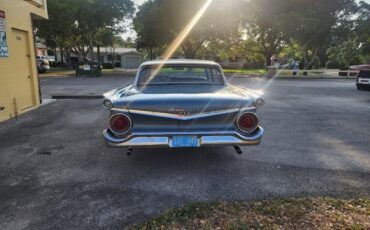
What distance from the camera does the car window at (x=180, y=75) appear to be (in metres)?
5.30

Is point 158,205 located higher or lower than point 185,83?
lower

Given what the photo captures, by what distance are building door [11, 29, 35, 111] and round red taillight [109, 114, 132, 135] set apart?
5649mm

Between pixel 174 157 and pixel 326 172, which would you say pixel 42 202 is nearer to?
pixel 174 157

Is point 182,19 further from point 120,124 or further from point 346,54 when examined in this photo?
point 346,54

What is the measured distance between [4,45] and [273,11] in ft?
82.1

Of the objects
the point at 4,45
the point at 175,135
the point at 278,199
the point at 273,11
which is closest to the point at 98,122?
the point at 4,45

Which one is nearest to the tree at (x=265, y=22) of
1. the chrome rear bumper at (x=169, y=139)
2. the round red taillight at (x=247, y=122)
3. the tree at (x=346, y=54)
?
the tree at (x=346, y=54)

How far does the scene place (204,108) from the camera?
385cm

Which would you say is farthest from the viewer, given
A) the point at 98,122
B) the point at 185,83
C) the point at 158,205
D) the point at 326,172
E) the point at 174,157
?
the point at 98,122

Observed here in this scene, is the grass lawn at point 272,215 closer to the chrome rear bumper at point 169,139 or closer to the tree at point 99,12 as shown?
the chrome rear bumper at point 169,139

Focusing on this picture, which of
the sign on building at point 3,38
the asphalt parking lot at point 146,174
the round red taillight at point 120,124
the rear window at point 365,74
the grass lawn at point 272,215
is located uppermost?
the sign on building at point 3,38

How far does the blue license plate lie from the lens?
3916mm

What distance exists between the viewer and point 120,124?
393 cm

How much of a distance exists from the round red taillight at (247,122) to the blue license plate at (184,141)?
63 cm
